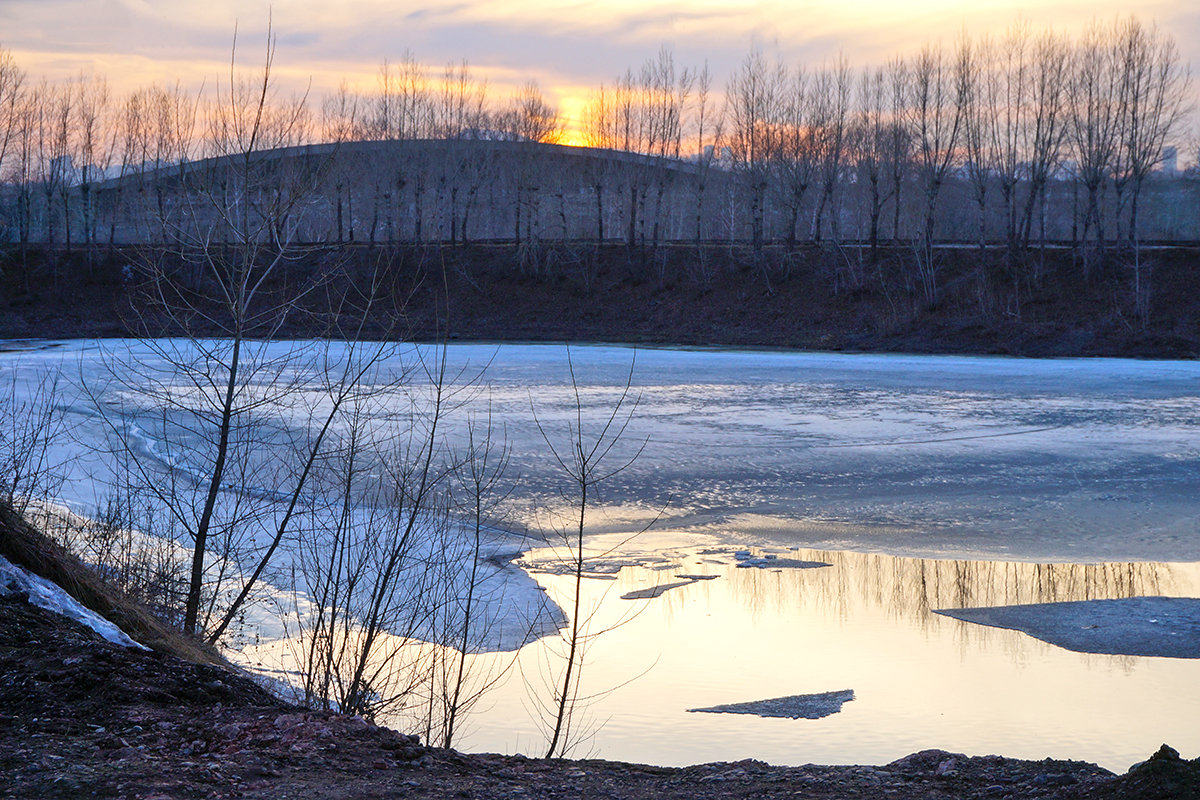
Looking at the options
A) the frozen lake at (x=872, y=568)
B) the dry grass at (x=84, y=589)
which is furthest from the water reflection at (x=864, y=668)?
the dry grass at (x=84, y=589)

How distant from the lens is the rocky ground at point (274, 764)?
4148 mm

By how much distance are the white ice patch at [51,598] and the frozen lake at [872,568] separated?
1.72 m

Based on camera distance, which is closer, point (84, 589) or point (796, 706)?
point (796, 706)

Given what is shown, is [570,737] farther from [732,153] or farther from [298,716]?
[732,153]

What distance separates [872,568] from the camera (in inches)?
414

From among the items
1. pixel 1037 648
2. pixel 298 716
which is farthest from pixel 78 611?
pixel 1037 648

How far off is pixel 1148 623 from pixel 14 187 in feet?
236

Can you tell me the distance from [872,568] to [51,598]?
727 centimetres

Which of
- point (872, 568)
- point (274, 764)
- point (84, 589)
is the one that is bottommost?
point (872, 568)

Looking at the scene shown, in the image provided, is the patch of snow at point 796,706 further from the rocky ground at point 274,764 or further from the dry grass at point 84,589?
the dry grass at point 84,589

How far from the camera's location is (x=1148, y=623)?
28.5ft

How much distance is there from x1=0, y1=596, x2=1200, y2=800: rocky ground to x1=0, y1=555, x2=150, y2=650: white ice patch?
0.89 meters

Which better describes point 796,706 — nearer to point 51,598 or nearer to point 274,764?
point 274,764

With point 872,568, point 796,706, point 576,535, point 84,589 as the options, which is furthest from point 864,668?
point 84,589
